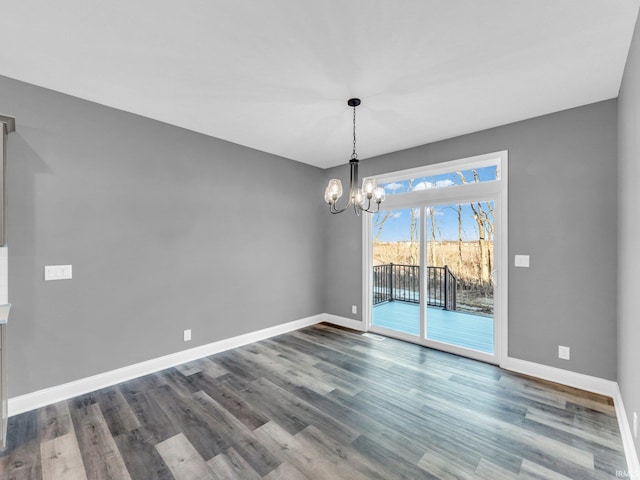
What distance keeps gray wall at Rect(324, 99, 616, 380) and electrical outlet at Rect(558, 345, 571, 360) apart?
0.11ft

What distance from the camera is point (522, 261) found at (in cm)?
324

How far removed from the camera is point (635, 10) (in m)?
1.72

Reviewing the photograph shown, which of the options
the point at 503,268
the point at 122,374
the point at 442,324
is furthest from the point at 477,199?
→ the point at 122,374

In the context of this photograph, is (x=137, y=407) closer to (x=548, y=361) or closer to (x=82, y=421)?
(x=82, y=421)

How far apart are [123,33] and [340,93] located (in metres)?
1.67

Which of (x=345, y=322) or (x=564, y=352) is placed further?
(x=345, y=322)

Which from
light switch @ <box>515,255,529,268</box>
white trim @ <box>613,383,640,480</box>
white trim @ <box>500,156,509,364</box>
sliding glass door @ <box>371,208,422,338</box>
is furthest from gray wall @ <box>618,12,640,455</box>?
sliding glass door @ <box>371,208,422,338</box>

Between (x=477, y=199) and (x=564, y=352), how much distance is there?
1856mm

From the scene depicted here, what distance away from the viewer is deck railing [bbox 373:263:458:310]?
3.96m

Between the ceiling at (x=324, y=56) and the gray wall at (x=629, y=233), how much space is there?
0.91 feet

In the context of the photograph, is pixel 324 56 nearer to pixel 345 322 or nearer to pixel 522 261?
pixel 522 261

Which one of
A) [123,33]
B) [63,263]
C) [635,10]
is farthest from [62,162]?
[635,10]

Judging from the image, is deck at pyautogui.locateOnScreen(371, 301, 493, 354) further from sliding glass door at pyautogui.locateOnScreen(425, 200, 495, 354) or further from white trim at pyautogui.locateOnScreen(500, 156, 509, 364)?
white trim at pyautogui.locateOnScreen(500, 156, 509, 364)

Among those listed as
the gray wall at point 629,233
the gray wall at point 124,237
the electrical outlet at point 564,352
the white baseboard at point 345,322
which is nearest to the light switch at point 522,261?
the gray wall at point 629,233
